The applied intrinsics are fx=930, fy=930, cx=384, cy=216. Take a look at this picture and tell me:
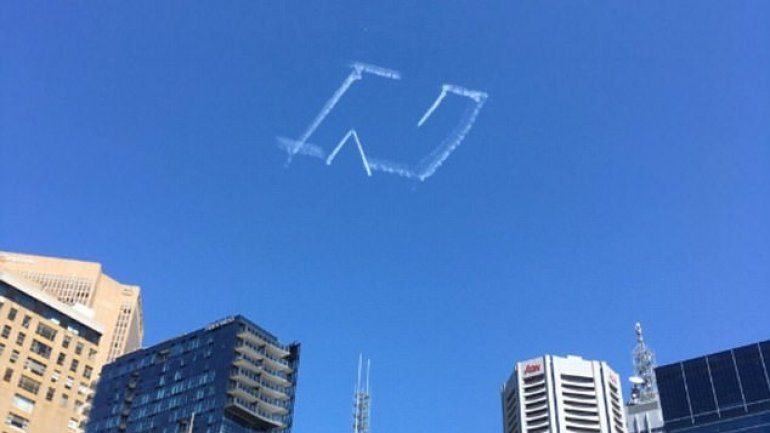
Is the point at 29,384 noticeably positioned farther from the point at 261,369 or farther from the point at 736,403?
the point at 736,403

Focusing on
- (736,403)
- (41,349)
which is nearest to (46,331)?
(41,349)

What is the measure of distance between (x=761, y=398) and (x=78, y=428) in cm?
13456

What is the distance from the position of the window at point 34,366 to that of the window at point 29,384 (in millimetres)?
1644

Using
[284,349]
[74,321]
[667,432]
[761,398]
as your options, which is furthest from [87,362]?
[761,398]

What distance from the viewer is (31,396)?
15075cm

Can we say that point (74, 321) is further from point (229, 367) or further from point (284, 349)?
point (284, 349)

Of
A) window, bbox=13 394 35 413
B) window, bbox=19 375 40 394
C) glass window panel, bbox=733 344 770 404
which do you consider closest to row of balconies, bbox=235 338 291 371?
window, bbox=19 375 40 394

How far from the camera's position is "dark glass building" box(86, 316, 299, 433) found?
178m

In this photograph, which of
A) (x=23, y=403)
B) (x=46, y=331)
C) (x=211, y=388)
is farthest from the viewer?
(x=211, y=388)

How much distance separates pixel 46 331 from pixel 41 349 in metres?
3.48

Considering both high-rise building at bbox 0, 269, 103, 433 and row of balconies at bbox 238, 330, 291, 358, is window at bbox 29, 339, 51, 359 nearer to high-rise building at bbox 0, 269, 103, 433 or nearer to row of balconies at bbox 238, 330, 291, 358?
high-rise building at bbox 0, 269, 103, 433

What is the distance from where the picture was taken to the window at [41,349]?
155m

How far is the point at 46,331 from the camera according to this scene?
15788 centimetres

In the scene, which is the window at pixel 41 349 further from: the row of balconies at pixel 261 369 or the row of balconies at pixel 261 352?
the row of balconies at pixel 261 352
